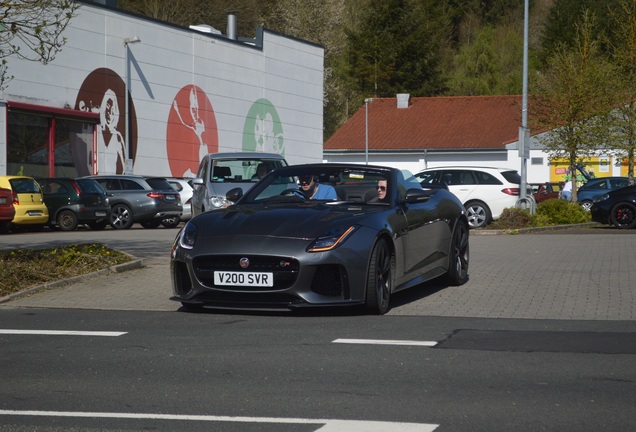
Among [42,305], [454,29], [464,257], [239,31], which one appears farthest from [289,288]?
[454,29]

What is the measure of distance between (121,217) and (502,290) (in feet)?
66.4

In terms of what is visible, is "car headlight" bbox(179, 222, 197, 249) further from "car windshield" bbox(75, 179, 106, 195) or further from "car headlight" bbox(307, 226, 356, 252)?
"car windshield" bbox(75, 179, 106, 195)

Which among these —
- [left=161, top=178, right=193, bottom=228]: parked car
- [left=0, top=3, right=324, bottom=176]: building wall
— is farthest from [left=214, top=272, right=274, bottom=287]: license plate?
[left=0, top=3, right=324, bottom=176]: building wall

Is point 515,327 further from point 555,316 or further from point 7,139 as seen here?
point 7,139

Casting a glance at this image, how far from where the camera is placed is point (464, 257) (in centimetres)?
1315

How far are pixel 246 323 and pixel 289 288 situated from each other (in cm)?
49

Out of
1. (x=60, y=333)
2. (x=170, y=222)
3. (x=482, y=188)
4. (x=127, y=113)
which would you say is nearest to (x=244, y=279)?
(x=60, y=333)

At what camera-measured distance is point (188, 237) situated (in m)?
10.3

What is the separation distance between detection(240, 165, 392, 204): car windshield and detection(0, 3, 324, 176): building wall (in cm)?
2472

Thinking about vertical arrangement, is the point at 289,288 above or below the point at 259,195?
below

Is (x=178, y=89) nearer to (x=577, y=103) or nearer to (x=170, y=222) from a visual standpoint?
(x=170, y=222)

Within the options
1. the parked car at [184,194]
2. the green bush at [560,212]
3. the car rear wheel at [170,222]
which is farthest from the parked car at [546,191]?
the car rear wheel at [170,222]

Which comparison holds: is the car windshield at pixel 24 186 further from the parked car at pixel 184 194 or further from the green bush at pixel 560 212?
the green bush at pixel 560 212

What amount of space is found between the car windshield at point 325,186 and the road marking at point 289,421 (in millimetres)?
5289
